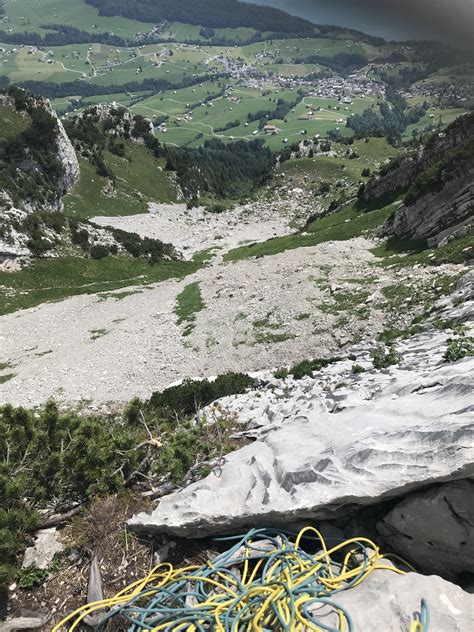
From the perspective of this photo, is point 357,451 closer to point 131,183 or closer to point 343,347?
point 343,347

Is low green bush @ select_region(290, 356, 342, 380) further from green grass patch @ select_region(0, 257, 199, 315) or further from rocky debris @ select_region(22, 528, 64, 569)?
green grass patch @ select_region(0, 257, 199, 315)

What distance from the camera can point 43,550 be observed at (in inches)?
305

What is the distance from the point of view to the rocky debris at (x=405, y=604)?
5.24m

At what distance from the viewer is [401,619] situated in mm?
5332

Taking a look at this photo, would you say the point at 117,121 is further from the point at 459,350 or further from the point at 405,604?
the point at 405,604

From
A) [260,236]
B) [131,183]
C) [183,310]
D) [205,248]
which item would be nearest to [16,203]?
[205,248]

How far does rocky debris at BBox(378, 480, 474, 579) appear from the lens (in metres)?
6.14

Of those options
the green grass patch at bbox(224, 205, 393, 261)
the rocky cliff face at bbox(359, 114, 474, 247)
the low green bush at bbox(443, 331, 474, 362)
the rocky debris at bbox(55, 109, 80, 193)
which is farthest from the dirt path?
the rocky debris at bbox(55, 109, 80, 193)

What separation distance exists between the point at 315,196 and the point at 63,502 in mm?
104277

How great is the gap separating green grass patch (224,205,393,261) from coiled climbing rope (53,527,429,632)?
147 feet

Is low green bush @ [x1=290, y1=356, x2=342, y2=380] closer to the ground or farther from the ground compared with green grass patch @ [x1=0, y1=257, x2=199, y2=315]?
farther from the ground

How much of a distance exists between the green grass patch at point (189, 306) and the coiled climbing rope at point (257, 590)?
24.1m

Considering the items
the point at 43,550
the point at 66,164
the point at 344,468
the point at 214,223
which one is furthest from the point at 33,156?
the point at 344,468

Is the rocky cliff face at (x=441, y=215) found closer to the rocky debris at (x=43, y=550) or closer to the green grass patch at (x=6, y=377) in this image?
the rocky debris at (x=43, y=550)
